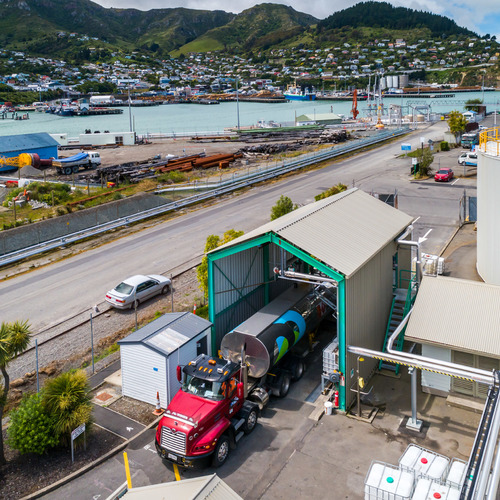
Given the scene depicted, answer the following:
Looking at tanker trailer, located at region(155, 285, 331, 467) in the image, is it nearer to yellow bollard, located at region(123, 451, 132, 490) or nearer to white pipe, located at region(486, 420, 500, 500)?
yellow bollard, located at region(123, 451, 132, 490)

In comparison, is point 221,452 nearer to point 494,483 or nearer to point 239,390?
point 239,390

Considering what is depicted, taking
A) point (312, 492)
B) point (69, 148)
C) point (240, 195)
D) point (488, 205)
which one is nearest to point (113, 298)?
point (312, 492)

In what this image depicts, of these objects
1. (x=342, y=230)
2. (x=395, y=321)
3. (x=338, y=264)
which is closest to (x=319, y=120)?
(x=395, y=321)

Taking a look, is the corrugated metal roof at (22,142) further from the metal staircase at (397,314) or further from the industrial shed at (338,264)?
the metal staircase at (397,314)

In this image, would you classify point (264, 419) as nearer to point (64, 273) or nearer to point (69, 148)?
point (64, 273)

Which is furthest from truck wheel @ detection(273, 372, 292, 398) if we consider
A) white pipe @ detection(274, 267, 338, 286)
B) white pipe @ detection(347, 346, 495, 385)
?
white pipe @ detection(274, 267, 338, 286)

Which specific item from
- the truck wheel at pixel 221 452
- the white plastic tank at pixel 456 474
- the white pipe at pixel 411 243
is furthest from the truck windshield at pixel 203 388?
the white pipe at pixel 411 243
